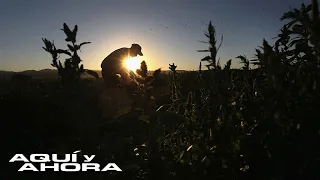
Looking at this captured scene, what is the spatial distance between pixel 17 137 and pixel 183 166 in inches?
218

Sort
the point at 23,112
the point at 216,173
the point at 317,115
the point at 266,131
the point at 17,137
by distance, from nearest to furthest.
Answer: the point at 317,115 < the point at 266,131 < the point at 216,173 < the point at 17,137 < the point at 23,112

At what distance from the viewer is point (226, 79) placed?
2453 millimetres

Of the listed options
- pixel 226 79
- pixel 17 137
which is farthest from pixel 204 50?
pixel 17 137

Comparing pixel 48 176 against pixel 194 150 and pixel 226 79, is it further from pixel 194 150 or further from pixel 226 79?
pixel 226 79

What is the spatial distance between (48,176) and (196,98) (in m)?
1.50

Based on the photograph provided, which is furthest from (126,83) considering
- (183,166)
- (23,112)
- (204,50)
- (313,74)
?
(23,112)

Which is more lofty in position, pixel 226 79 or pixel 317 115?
pixel 226 79

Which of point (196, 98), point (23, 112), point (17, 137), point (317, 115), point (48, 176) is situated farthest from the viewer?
point (23, 112)

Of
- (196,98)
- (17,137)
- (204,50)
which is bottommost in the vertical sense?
(17,137)

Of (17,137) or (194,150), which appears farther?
(17,137)

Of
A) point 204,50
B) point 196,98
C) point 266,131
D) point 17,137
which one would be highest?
point 204,50

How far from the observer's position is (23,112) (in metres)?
9.09

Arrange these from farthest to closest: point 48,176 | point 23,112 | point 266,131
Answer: point 23,112 → point 48,176 → point 266,131

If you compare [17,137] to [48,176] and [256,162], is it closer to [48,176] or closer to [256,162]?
[48,176]
